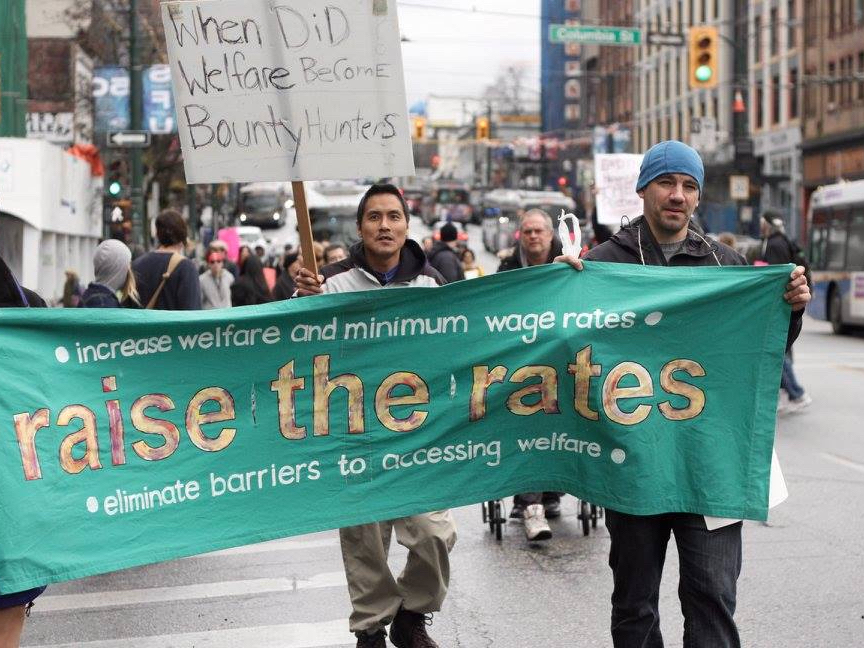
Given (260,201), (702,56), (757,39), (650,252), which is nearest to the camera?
(650,252)

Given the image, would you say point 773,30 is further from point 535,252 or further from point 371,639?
point 371,639

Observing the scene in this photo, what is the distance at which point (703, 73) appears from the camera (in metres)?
25.3

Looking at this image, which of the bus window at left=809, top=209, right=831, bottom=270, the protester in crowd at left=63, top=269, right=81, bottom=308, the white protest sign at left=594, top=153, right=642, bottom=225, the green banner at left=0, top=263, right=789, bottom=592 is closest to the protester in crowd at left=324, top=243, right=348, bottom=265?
the white protest sign at left=594, top=153, right=642, bottom=225

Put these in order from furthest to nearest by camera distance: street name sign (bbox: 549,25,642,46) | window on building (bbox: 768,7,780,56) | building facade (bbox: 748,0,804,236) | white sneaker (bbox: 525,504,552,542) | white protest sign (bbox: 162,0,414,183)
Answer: window on building (bbox: 768,7,780,56), building facade (bbox: 748,0,804,236), street name sign (bbox: 549,25,642,46), white sneaker (bbox: 525,504,552,542), white protest sign (bbox: 162,0,414,183)

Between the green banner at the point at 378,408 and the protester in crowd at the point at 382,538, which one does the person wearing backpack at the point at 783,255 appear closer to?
the protester in crowd at the point at 382,538

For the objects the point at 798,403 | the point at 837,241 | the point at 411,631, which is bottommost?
the point at 798,403

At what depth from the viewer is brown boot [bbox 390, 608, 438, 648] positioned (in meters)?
5.86

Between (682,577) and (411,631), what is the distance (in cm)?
156

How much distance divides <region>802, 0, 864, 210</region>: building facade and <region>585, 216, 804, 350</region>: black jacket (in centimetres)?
4518

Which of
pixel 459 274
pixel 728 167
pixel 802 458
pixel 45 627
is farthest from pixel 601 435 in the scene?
pixel 728 167

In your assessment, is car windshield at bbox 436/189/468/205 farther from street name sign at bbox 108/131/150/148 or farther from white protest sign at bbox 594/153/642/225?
white protest sign at bbox 594/153/642/225

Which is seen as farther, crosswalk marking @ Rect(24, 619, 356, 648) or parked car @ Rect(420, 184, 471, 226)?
parked car @ Rect(420, 184, 471, 226)

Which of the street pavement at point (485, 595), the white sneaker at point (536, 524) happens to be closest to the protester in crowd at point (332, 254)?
the street pavement at point (485, 595)

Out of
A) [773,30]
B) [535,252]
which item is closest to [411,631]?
[535,252]
